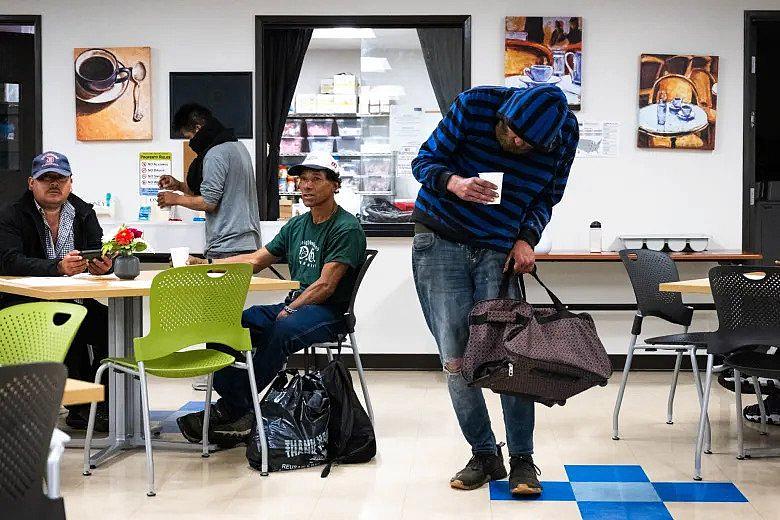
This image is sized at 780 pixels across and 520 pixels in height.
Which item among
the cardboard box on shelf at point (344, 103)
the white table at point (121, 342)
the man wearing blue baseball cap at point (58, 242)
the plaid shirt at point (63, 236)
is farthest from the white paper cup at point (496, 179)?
the cardboard box on shelf at point (344, 103)

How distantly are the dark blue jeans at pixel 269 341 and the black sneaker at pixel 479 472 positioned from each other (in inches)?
38.3

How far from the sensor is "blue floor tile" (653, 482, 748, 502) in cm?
381

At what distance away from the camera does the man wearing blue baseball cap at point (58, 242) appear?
4.82 m

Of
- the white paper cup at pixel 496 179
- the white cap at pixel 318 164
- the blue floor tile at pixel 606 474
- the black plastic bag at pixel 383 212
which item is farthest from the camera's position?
the black plastic bag at pixel 383 212

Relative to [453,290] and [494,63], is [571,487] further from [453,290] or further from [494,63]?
[494,63]

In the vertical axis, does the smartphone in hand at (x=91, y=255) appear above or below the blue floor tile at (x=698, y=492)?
above

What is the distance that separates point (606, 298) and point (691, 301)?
0.57m

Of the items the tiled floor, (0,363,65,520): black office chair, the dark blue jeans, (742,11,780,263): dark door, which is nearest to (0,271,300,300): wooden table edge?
the dark blue jeans

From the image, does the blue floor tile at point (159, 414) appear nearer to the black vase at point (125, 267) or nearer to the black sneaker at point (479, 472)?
the black vase at point (125, 267)

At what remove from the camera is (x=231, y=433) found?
15.3 feet

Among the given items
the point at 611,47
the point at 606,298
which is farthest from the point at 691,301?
the point at 611,47

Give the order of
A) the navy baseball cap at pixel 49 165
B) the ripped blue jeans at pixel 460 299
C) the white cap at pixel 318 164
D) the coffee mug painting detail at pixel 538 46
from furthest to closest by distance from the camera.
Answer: the coffee mug painting detail at pixel 538 46
the navy baseball cap at pixel 49 165
the white cap at pixel 318 164
the ripped blue jeans at pixel 460 299

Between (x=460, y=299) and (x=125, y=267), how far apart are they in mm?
1585

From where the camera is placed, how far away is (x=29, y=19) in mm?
7172
